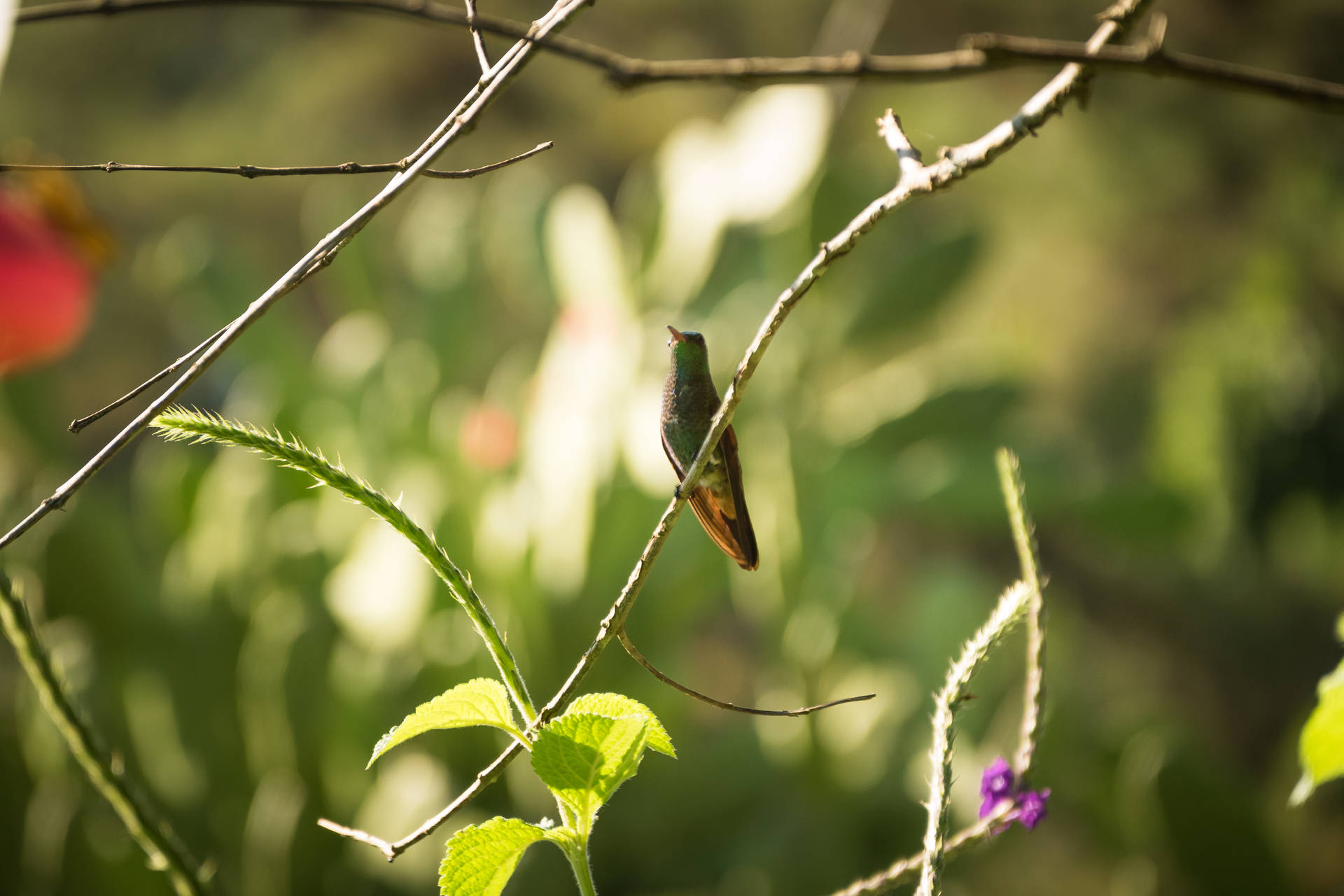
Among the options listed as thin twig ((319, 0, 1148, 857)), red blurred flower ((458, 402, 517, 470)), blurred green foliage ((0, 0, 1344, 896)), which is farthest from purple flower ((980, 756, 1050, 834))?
red blurred flower ((458, 402, 517, 470))

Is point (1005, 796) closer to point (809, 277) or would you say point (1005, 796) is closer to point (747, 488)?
point (809, 277)

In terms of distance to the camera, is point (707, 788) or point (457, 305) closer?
point (707, 788)

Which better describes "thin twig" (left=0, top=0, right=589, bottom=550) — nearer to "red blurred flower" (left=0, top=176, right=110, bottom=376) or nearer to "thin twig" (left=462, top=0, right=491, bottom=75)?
"thin twig" (left=462, top=0, right=491, bottom=75)

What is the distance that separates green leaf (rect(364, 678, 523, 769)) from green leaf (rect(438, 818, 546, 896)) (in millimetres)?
21

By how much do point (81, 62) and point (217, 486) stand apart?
1.29 meters

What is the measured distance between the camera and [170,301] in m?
1.37

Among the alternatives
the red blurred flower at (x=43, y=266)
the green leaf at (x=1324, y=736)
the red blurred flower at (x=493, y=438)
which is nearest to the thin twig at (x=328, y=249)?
the green leaf at (x=1324, y=736)

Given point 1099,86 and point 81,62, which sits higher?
point 81,62

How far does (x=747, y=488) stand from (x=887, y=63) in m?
0.89

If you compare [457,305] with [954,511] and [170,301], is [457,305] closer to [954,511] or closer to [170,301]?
[170,301]

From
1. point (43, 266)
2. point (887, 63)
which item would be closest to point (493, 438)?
point (43, 266)

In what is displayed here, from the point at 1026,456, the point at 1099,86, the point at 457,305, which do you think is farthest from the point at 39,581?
the point at 1099,86

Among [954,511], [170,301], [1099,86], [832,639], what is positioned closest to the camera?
[832,639]

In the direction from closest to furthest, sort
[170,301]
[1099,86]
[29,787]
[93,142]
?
[29,787] < [170,301] < [1099,86] < [93,142]
